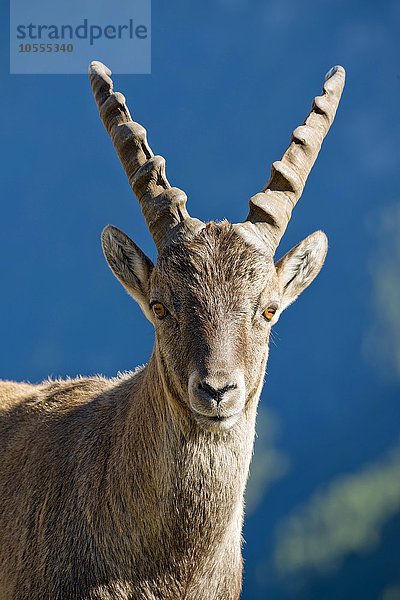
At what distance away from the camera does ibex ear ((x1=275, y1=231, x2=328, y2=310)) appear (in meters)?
5.67

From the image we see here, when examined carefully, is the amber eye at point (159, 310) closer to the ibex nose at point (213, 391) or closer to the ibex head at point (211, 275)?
the ibex head at point (211, 275)

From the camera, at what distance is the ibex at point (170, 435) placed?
16.1 ft

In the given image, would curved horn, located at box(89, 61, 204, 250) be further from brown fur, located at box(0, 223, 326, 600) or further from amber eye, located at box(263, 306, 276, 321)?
amber eye, located at box(263, 306, 276, 321)

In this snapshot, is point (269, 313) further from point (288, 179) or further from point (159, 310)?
point (288, 179)

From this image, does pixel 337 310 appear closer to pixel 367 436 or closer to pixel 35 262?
pixel 367 436

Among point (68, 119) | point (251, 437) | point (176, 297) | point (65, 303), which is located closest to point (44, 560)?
point (251, 437)

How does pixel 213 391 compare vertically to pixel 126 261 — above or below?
below

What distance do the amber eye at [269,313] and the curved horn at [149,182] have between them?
22.7 inches

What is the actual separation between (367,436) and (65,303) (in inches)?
128

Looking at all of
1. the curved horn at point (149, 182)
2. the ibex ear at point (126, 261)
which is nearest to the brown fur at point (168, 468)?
the ibex ear at point (126, 261)

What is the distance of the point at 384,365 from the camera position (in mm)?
9258

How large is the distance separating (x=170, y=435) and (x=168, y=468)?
17 centimetres

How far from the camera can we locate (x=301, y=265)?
5750 millimetres

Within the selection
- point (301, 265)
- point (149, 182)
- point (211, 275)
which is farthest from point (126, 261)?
point (301, 265)
